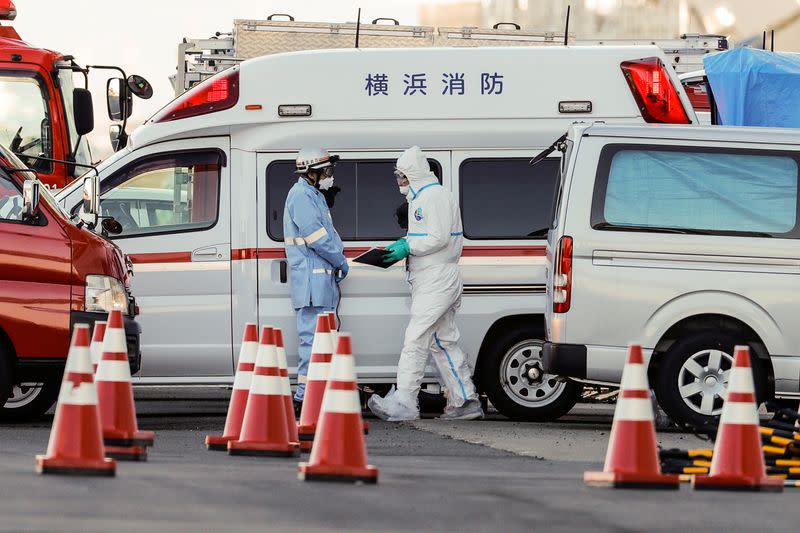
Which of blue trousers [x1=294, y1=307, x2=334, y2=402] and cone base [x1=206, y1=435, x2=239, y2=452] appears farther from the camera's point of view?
blue trousers [x1=294, y1=307, x2=334, y2=402]

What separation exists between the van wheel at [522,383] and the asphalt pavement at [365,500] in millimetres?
2777

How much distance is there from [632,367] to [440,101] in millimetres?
5156

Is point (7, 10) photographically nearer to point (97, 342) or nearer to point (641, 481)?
point (97, 342)

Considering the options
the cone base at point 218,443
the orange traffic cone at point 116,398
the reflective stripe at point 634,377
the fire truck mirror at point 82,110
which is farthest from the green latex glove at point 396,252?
the fire truck mirror at point 82,110

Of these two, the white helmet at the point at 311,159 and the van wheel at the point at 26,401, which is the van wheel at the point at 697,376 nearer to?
the white helmet at the point at 311,159

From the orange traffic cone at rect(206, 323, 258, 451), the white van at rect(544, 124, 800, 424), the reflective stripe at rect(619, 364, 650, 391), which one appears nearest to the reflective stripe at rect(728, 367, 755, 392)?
the reflective stripe at rect(619, 364, 650, 391)

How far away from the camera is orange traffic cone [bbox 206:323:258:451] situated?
932 centimetres

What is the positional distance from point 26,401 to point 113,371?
139 inches

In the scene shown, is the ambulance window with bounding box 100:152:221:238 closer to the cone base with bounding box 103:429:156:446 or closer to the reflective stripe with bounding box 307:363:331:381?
the reflective stripe with bounding box 307:363:331:381

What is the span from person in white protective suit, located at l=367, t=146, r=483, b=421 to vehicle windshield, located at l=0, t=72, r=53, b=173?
5400 mm

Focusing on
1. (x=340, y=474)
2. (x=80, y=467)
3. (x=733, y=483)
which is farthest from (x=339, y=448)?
(x=733, y=483)

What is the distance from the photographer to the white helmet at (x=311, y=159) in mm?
12008

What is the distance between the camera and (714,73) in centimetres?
1388

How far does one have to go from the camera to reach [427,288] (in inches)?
470
